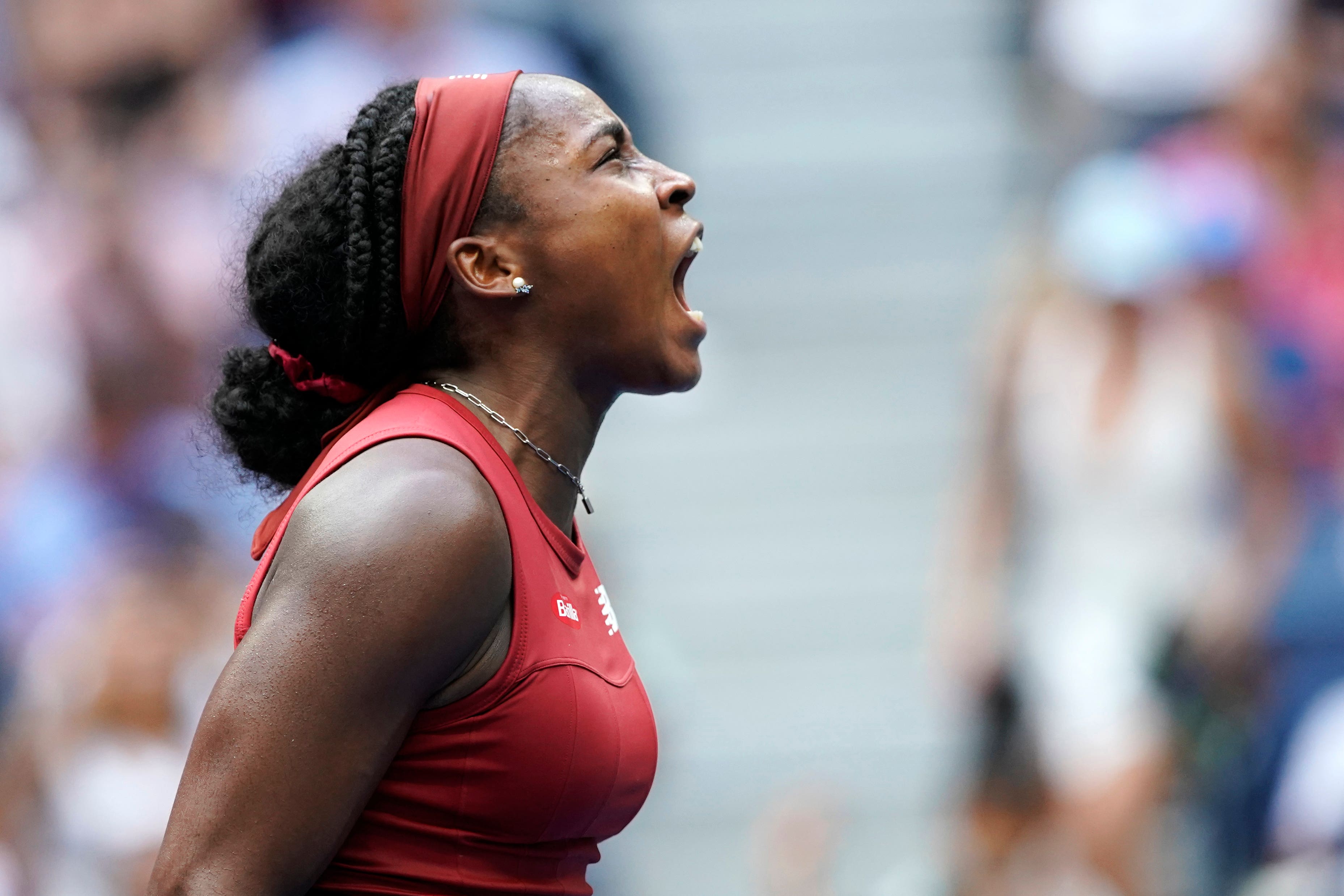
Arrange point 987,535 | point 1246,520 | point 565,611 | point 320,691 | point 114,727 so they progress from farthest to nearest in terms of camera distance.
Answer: point 987,535 → point 1246,520 → point 114,727 → point 565,611 → point 320,691

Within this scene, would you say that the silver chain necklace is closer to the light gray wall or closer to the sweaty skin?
the sweaty skin

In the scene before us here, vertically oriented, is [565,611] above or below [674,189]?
below

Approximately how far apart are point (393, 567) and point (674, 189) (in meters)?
0.66

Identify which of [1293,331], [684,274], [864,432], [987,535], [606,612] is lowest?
[864,432]

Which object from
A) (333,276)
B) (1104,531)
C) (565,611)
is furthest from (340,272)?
(1104,531)

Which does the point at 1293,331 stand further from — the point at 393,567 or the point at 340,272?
the point at 393,567

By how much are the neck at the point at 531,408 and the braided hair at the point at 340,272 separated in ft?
0.13

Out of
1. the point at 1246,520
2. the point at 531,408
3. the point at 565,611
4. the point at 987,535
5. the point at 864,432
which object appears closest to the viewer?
the point at 565,611

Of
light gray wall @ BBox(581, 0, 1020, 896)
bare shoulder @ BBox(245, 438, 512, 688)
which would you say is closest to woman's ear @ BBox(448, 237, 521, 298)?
bare shoulder @ BBox(245, 438, 512, 688)

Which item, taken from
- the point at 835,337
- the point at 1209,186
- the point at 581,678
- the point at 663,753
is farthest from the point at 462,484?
the point at 835,337

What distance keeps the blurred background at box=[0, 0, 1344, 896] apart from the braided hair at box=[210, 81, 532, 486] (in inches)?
104

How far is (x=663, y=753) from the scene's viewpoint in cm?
561

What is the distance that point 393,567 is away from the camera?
1690 millimetres

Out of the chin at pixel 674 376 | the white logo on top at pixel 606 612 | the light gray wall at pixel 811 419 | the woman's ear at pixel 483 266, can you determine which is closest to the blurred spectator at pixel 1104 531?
the light gray wall at pixel 811 419
